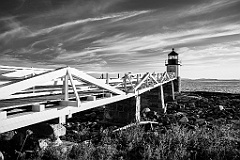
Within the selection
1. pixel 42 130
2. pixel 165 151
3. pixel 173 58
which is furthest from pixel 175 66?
pixel 42 130

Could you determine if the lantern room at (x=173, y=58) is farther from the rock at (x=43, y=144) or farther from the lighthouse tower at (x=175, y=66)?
the rock at (x=43, y=144)

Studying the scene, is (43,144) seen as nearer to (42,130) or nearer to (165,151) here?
(42,130)

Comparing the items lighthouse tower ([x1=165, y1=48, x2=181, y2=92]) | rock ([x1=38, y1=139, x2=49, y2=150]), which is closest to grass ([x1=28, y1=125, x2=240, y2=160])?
rock ([x1=38, y1=139, x2=49, y2=150])

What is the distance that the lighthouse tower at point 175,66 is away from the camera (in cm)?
2866

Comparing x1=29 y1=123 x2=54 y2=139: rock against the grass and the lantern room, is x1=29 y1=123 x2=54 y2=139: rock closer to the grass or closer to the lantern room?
the grass

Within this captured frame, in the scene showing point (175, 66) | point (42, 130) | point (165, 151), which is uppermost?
point (175, 66)

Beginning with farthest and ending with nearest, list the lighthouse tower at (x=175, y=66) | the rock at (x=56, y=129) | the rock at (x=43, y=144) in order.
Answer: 1. the lighthouse tower at (x=175, y=66)
2. the rock at (x=43, y=144)
3. the rock at (x=56, y=129)

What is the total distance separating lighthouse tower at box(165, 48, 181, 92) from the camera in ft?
94.0

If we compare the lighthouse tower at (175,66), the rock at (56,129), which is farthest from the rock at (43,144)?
the lighthouse tower at (175,66)

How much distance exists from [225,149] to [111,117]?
25.4ft

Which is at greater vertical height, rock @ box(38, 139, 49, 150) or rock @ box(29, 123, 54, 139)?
rock @ box(29, 123, 54, 139)

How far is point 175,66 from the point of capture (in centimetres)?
2881

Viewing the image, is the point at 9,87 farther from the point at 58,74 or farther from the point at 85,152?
the point at 85,152

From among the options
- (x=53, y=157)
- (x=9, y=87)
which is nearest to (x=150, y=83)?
(x=53, y=157)
